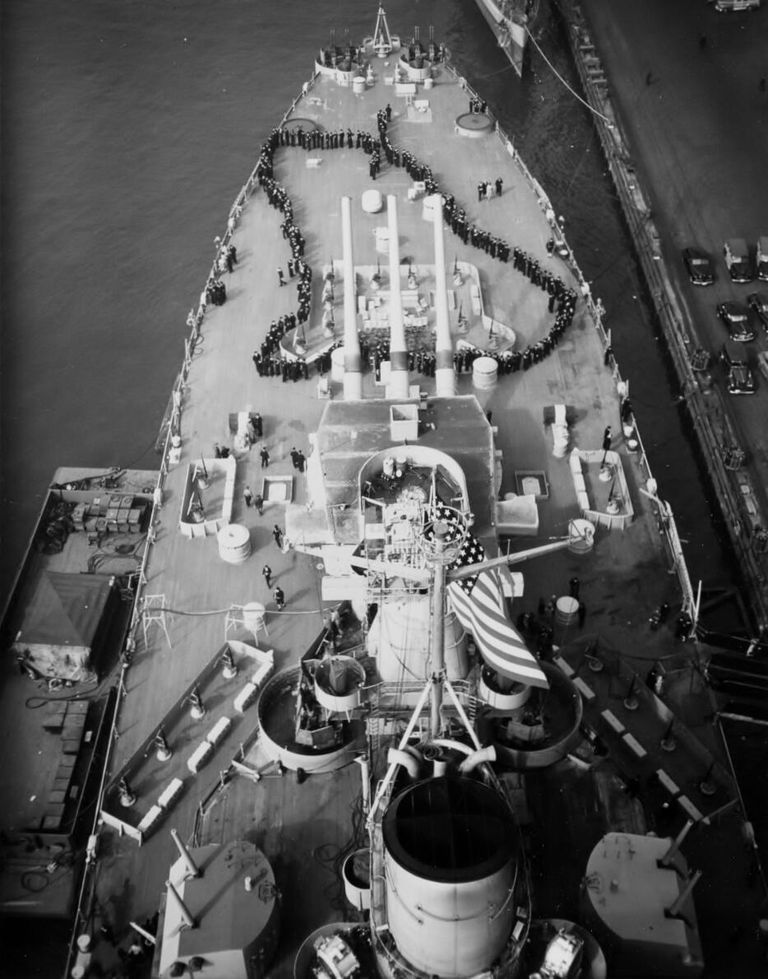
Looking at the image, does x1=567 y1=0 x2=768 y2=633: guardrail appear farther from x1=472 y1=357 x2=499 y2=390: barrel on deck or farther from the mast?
the mast

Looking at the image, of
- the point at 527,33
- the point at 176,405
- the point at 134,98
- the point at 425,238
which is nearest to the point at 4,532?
the point at 176,405

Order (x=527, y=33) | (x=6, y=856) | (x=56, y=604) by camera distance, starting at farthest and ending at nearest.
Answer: (x=527, y=33)
(x=56, y=604)
(x=6, y=856)

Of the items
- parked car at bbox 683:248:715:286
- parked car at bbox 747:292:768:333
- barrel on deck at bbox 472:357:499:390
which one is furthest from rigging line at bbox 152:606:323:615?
parked car at bbox 683:248:715:286

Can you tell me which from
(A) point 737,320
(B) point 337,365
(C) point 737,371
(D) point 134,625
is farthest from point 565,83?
(D) point 134,625

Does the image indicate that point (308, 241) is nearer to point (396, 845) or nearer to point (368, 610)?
point (368, 610)

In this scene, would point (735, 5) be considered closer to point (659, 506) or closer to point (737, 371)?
point (737, 371)
